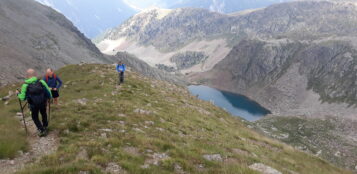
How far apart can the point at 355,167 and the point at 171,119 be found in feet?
233

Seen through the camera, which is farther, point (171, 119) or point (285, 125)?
point (285, 125)

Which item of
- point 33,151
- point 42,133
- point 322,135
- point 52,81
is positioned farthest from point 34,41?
point 322,135

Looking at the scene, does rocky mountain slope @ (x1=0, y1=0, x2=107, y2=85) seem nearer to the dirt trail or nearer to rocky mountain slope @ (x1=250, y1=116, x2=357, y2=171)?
the dirt trail

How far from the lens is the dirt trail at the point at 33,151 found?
10992 millimetres

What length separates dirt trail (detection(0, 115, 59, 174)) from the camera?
1099 centimetres

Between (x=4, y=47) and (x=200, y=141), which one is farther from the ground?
(x=4, y=47)

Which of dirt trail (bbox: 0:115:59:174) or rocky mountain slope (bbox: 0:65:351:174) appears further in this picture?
rocky mountain slope (bbox: 0:65:351:174)

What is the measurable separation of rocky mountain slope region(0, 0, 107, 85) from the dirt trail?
74.8 meters

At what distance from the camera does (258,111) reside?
188 metres

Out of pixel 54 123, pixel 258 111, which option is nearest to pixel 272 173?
pixel 54 123

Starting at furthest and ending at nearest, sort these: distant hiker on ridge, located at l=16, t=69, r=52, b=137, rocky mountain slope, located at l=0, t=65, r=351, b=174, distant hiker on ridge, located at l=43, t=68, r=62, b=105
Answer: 1. distant hiker on ridge, located at l=43, t=68, r=62, b=105
2. distant hiker on ridge, located at l=16, t=69, r=52, b=137
3. rocky mountain slope, located at l=0, t=65, r=351, b=174

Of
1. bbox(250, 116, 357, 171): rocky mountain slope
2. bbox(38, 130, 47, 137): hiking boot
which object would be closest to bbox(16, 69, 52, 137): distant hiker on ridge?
bbox(38, 130, 47, 137): hiking boot

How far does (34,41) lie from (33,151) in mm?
136125

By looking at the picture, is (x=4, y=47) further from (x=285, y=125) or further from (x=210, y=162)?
(x=285, y=125)
